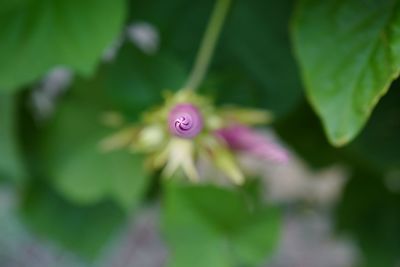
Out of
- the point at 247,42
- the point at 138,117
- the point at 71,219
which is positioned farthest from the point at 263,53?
the point at 71,219

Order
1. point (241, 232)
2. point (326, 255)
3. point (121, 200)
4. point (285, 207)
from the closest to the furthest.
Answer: point (241, 232), point (121, 200), point (285, 207), point (326, 255)

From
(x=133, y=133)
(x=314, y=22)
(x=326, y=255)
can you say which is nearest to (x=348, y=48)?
(x=314, y=22)

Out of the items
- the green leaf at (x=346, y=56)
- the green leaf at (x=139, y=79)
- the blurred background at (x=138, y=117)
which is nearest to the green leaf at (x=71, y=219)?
the blurred background at (x=138, y=117)

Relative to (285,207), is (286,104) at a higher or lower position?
lower

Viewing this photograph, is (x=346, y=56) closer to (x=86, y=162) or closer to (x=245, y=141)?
(x=245, y=141)

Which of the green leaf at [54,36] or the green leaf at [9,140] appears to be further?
the green leaf at [9,140]

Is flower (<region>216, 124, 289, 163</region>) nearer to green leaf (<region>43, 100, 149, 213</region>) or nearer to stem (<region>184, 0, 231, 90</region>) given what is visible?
stem (<region>184, 0, 231, 90</region>)

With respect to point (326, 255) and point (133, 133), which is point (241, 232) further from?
point (326, 255)

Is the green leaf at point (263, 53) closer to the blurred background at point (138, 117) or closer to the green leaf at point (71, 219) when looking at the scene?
the blurred background at point (138, 117)
